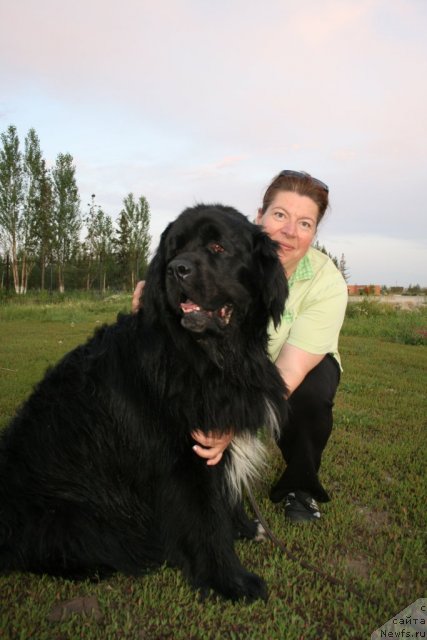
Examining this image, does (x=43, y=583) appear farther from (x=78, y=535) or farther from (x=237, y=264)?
(x=237, y=264)

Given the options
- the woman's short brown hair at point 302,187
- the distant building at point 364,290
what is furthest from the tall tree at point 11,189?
the woman's short brown hair at point 302,187

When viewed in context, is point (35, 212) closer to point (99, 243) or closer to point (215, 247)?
point (99, 243)

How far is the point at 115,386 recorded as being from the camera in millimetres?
2201

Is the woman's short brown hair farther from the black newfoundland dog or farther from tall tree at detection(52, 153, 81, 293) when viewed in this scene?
tall tree at detection(52, 153, 81, 293)

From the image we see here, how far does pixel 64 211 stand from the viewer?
1251 inches

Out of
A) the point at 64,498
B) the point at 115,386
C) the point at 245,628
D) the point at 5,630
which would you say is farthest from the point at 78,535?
A: the point at 245,628

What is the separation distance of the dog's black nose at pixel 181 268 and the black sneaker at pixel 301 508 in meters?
1.56

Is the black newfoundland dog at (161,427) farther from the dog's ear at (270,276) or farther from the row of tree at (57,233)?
the row of tree at (57,233)

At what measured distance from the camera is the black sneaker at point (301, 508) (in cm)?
273

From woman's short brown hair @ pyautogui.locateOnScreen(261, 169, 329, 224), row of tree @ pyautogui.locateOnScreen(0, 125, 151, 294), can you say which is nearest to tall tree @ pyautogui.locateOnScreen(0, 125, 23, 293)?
row of tree @ pyautogui.locateOnScreen(0, 125, 151, 294)

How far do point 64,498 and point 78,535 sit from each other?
0.56ft

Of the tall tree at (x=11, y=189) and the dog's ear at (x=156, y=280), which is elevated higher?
the tall tree at (x=11, y=189)

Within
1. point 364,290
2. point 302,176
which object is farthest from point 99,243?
point 302,176

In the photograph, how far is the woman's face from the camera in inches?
109
